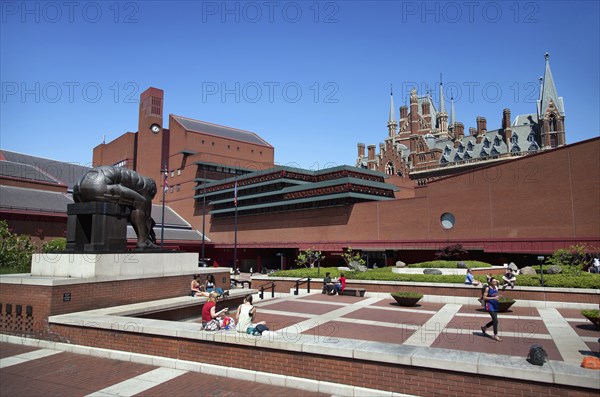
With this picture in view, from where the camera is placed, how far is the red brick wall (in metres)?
6.61

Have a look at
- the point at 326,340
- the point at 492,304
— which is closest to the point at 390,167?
the point at 492,304

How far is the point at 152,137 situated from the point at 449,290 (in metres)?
64.9

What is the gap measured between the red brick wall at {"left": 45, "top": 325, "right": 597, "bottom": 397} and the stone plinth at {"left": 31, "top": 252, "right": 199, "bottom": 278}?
12.9 ft

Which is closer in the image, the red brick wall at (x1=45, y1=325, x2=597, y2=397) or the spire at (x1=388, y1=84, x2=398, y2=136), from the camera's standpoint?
the red brick wall at (x1=45, y1=325, x2=597, y2=397)

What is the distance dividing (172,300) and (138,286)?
136 cm

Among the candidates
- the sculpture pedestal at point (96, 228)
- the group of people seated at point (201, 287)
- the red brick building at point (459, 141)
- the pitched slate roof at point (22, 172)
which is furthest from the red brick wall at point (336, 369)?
the red brick building at point (459, 141)

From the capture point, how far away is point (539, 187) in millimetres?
34344

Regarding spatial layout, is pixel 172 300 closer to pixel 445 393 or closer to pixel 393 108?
pixel 445 393

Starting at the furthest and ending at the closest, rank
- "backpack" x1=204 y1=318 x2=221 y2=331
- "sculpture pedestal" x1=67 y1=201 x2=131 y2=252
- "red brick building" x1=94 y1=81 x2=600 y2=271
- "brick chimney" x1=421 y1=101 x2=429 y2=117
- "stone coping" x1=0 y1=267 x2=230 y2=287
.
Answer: "brick chimney" x1=421 y1=101 x2=429 y2=117 → "red brick building" x1=94 y1=81 x2=600 y2=271 → "sculpture pedestal" x1=67 y1=201 x2=131 y2=252 → "stone coping" x1=0 y1=267 x2=230 y2=287 → "backpack" x1=204 y1=318 x2=221 y2=331

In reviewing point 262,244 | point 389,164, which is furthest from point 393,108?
point 262,244

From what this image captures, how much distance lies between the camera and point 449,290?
21.0 m

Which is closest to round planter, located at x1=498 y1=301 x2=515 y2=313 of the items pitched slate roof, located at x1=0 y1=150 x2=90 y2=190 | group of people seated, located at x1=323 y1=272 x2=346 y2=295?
group of people seated, located at x1=323 y1=272 x2=346 y2=295

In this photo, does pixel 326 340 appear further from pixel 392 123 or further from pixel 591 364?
pixel 392 123

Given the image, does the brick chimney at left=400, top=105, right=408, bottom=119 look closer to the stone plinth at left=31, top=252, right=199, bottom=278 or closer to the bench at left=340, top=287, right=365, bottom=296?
the bench at left=340, top=287, right=365, bottom=296
